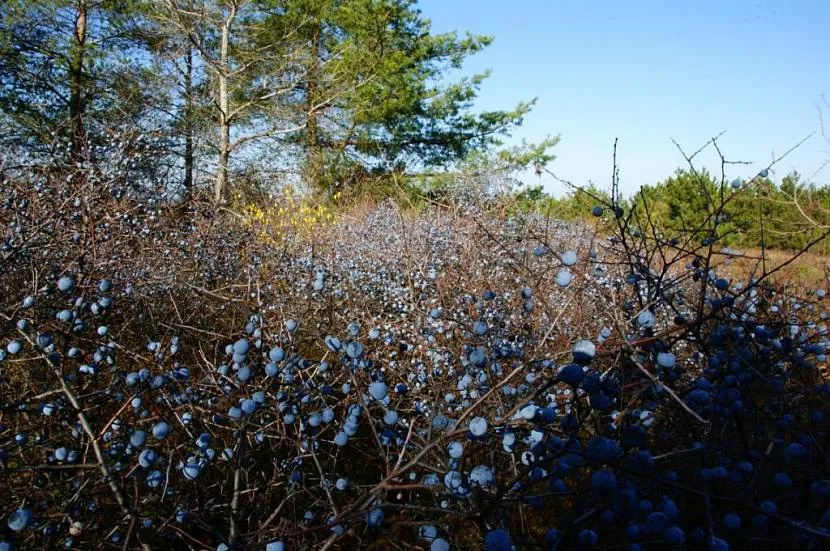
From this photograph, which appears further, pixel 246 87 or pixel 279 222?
pixel 246 87

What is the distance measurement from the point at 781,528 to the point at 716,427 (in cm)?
56

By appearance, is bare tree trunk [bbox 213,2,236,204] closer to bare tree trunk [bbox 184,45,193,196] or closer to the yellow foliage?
bare tree trunk [bbox 184,45,193,196]

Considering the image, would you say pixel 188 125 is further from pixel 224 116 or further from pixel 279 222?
pixel 279 222

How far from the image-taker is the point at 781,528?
45.3 inches

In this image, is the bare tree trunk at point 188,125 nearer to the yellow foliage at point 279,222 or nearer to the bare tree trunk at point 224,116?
the bare tree trunk at point 224,116

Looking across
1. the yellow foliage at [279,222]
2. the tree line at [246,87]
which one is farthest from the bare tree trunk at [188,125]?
the yellow foliage at [279,222]

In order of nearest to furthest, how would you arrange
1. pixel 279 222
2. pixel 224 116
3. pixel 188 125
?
1. pixel 279 222
2. pixel 224 116
3. pixel 188 125

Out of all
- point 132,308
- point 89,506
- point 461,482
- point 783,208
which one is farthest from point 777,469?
point 783,208

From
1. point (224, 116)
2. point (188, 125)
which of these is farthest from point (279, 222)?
point (188, 125)

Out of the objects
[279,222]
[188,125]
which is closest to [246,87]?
[188,125]

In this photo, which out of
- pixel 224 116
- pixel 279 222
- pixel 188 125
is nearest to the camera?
pixel 279 222

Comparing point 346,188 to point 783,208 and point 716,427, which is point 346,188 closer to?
point 783,208

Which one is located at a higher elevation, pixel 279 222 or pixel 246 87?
pixel 246 87

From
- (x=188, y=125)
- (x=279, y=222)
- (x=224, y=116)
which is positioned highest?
(x=224, y=116)
